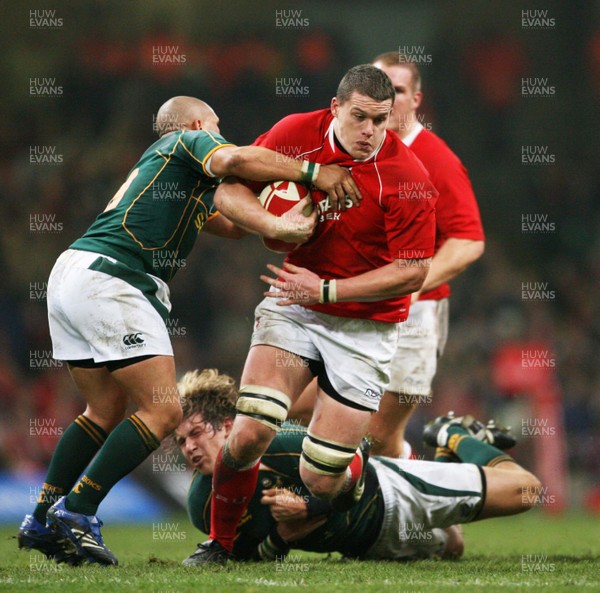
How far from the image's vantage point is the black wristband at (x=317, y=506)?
16.3 ft

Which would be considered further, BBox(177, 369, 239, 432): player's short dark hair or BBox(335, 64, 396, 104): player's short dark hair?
BBox(177, 369, 239, 432): player's short dark hair

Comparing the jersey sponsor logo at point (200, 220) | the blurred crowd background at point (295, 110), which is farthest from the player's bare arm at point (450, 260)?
the blurred crowd background at point (295, 110)

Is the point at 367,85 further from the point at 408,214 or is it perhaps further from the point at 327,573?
the point at 327,573

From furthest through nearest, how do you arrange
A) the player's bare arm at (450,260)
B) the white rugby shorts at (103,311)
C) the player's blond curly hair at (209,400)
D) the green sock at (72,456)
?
the player's bare arm at (450,260)
the player's blond curly hair at (209,400)
the green sock at (72,456)
the white rugby shorts at (103,311)

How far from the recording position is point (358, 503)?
17.0 feet

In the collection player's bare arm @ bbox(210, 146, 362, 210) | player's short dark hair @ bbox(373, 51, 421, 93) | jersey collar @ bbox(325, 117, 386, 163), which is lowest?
player's bare arm @ bbox(210, 146, 362, 210)

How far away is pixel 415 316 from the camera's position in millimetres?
6664

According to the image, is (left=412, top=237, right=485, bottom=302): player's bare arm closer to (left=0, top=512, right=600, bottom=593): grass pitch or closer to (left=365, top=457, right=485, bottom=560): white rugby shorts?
(left=365, top=457, right=485, bottom=560): white rugby shorts

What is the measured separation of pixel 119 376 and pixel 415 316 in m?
2.38

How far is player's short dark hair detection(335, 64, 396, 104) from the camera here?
4855 millimetres

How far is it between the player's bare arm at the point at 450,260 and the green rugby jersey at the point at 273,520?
4.78 ft

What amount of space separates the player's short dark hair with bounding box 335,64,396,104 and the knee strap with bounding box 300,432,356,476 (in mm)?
1667

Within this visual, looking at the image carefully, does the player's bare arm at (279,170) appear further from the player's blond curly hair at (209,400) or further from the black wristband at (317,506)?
the black wristband at (317,506)

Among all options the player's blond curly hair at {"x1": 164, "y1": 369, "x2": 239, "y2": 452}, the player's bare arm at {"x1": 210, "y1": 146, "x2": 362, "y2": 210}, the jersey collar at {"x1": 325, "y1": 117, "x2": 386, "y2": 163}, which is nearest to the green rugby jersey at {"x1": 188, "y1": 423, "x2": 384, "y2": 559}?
the player's blond curly hair at {"x1": 164, "y1": 369, "x2": 239, "y2": 452}
